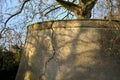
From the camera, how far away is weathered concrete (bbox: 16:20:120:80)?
327 inches

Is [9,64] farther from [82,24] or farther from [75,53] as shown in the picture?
[82,24]

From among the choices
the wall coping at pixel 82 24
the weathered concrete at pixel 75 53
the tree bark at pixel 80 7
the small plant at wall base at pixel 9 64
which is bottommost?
the small plant at wall base at pixel 9 64

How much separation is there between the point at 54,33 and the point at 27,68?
138 cm

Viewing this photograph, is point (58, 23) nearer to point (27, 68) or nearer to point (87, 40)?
point (87, 40)

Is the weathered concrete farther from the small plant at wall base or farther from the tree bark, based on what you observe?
the small plant at wall base

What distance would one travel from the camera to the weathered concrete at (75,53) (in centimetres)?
831

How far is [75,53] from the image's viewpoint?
8352mm

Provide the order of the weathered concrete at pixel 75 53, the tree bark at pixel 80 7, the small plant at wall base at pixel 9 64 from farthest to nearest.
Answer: the small plant at wall base at pixel 9 64 < the tree bark at pixel 80 7 < the weathered concrete at pixel 75 53

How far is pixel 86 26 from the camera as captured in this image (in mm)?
8398

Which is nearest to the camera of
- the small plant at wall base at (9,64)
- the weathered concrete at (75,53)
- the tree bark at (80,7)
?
the weathered concrete at (75,53)

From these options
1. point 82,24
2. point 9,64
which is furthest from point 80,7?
point 9,64

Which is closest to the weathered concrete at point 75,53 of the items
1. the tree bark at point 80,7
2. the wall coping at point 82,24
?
the wall coping at point 82,24

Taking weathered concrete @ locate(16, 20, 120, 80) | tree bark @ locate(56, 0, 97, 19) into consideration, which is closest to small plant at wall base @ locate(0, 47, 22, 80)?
tree bark @ locate(56, 0, 97, 19)

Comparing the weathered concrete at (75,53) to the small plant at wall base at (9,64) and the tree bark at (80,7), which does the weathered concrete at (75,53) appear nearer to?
the tree bark at (80,7)
